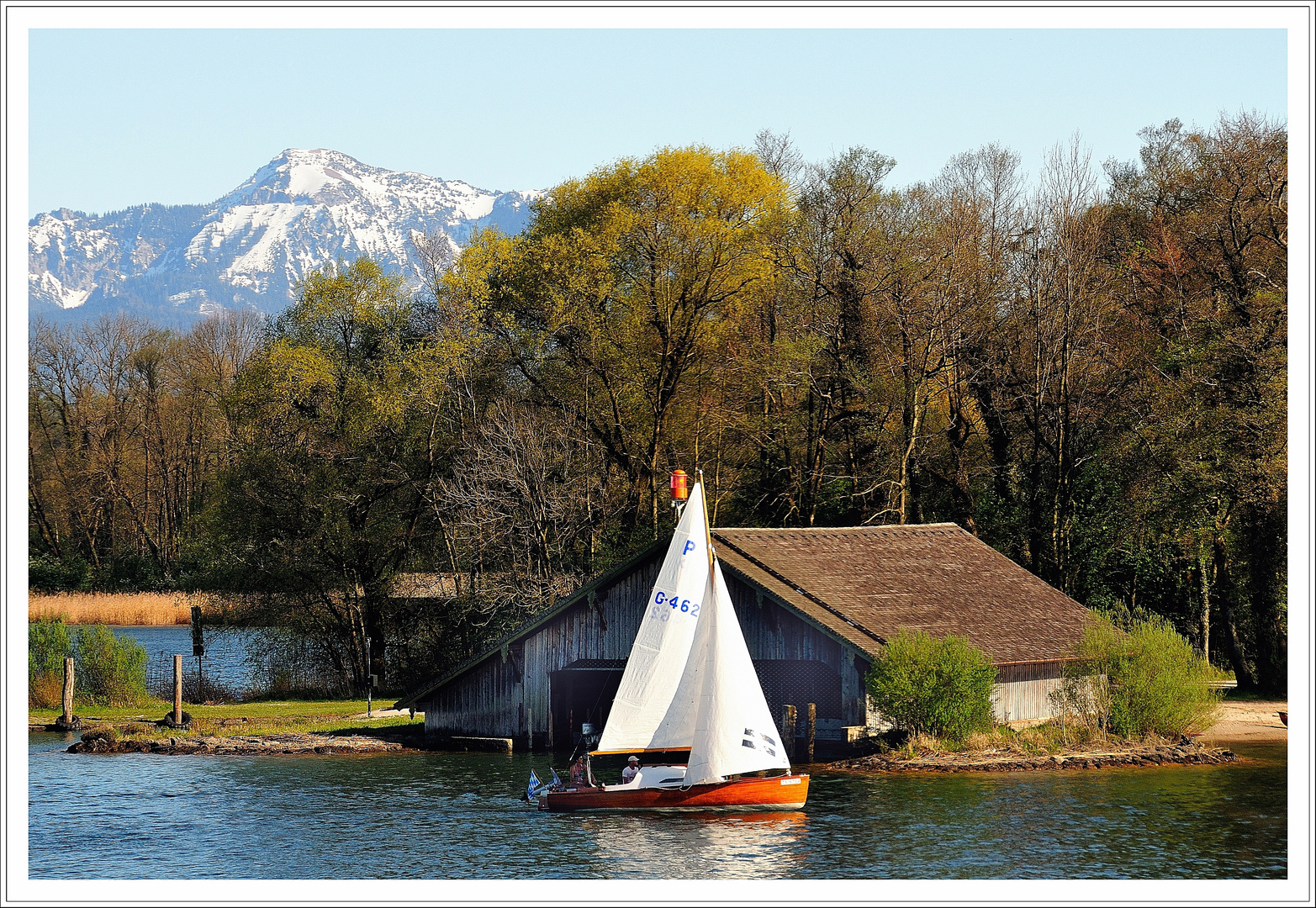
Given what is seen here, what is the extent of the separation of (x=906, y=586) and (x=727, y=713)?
12.6m

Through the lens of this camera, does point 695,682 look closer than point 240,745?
Yes

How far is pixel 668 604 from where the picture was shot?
34719 mm

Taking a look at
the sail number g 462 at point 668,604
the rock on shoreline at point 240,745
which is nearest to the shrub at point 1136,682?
the sail number g 462 at point 668,604

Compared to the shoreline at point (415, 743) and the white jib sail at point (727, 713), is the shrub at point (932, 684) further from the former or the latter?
the white jib sail at point (727, 713)

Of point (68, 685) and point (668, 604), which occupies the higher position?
point (668, 604)

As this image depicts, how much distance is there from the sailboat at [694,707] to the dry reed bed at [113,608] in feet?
156

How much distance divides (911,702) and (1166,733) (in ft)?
26.8

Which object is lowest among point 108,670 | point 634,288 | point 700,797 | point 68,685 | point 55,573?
point 700,797

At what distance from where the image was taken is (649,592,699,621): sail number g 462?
34.7 metres

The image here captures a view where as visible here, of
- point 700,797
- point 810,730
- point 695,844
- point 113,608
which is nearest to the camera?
point 695,844

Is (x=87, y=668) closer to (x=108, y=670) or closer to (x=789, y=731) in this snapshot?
(x=108, y=670)

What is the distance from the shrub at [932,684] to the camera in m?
38.7

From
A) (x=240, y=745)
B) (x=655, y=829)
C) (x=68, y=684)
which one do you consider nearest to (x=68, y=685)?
(x=68, y=684)

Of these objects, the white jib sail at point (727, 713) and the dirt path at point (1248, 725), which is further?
the dirt path at point (1248, 725)
